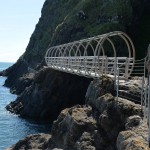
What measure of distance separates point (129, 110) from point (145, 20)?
6076 cm

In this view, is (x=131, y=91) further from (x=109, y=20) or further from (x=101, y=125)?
(x=109, y=20)

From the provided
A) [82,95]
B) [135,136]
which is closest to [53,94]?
[82,95]

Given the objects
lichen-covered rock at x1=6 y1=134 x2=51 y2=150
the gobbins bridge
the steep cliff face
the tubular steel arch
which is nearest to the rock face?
the gobbins bridge

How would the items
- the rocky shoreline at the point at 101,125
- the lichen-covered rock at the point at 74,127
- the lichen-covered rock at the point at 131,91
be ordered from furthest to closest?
the lichen-covered rock at the point at 74,127 < the lichen-covered rock at the point at 131,91 < the rocky shoreline at the point at 101,125

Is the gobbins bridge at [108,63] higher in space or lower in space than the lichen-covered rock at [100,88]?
higher

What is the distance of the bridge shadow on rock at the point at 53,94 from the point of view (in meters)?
55.1

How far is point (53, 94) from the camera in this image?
189 ft

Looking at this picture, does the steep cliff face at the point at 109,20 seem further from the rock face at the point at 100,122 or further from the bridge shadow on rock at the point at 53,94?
the rock face at the point at 100,122

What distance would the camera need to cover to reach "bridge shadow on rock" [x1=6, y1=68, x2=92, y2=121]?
55.1 metres

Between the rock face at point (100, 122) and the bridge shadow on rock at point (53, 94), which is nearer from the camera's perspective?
the rock face at point (100, 122)

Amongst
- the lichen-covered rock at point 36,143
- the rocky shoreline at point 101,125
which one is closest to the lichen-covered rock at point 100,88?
the rocky shoreline at point 101,125

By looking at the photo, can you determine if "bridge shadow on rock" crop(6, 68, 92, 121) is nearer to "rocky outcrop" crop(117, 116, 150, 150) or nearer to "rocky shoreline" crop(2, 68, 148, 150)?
"rocky shoreline" crop(2, 68, 148, 150)

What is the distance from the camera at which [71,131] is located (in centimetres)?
2114

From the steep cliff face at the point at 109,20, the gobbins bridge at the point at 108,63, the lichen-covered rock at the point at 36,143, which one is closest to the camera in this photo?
the gobbins bridge at the point at 108,63
